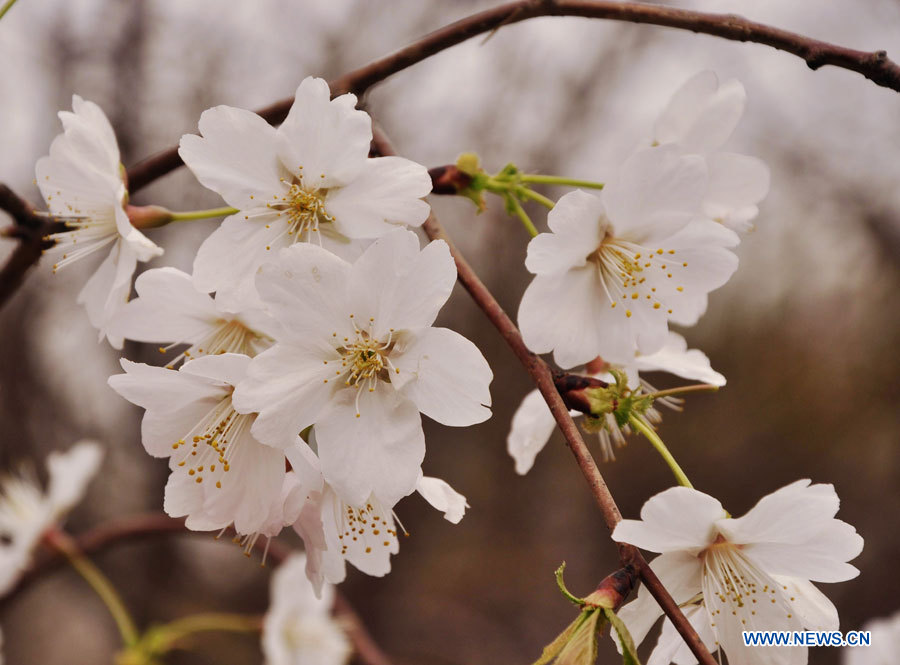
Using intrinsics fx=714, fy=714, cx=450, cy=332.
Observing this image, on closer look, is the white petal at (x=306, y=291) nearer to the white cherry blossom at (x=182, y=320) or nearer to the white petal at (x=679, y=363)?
the white cherry blossom at (x=182, y=320)

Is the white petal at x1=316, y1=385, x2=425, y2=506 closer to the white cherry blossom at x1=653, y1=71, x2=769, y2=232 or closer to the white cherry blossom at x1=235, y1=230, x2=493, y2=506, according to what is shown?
the white cherry blossom at x1=235, y1=230, x2=493, y2=506

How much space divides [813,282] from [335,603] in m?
4.30

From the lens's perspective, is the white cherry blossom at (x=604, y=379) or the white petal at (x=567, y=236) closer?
the white petal at (x=567, y=236)

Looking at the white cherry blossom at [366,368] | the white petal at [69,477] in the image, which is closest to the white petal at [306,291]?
the white cherry blossom at [366,368]

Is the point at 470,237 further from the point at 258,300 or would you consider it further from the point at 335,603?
the point at 258,300

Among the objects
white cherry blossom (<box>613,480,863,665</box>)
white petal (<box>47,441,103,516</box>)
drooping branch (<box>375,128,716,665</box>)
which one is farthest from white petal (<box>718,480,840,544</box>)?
white petal (<box>47,441,103,516</box>)

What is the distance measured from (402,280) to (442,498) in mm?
283

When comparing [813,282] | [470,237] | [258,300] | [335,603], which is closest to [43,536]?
[335,603]

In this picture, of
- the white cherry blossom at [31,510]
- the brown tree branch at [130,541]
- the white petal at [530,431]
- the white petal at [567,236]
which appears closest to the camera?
the white petal at [567,236]

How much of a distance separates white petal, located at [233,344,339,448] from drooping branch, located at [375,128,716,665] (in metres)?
0.19

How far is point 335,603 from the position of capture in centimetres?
205

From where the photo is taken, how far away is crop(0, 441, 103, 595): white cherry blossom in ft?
6.48

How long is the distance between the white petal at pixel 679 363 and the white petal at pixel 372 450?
41 cm

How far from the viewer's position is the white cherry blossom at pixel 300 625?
6.54 ft
